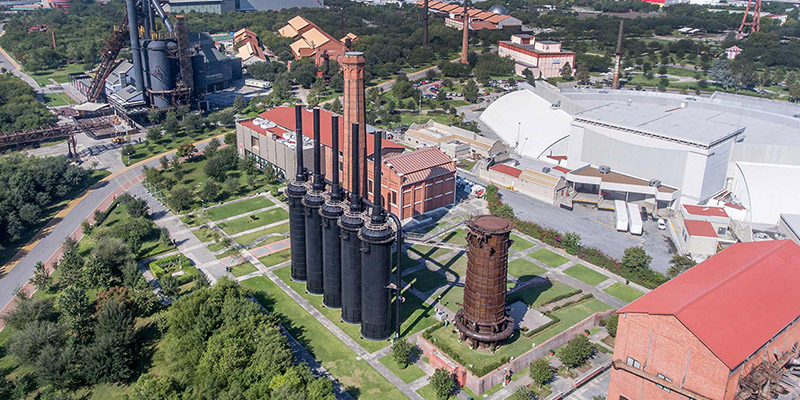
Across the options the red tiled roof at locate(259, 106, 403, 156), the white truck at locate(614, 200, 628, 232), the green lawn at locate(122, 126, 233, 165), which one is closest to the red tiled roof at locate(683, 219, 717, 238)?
the white truck at locate(614, 200, 628, 232)

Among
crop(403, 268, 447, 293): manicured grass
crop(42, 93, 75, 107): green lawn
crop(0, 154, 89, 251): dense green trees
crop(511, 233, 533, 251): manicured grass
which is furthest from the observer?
crop(42, 93, 75, 107): green lawn

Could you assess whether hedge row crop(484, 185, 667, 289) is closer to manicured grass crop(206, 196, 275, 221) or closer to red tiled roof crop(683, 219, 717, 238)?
red tiled roof crop(683, 219, 717, 238)

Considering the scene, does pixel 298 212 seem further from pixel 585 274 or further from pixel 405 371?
pixel 585 274

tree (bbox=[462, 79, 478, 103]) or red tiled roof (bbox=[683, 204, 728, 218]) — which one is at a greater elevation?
tree (bbox=[462, 79, 478, 103])

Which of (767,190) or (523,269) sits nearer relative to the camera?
(523,269)

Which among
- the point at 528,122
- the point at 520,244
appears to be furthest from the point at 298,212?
the point at 528,122

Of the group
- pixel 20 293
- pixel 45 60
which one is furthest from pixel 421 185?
pixel 45 60

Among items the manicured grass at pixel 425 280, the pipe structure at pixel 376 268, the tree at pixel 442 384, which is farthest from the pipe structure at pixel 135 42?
the tree at pixel 442 384

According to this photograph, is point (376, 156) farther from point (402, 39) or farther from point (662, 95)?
point (402, 39)
